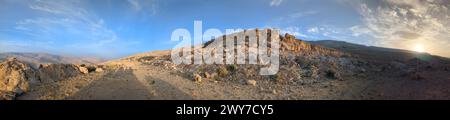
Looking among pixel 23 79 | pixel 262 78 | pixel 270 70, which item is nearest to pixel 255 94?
pixel 262 78

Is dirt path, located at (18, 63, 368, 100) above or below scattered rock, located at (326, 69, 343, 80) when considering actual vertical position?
below

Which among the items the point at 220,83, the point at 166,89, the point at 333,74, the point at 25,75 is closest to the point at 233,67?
the point at 220,83

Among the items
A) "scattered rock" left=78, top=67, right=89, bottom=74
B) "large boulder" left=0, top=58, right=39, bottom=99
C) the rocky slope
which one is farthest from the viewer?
"scattered rock" left=78, top=67, right=89, bottom=74

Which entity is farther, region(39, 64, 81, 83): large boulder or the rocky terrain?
region(39, 64, 81, 83): large boulder

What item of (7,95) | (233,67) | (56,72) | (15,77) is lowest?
(7,95)

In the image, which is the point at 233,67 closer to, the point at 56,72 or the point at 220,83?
the point at 220,83

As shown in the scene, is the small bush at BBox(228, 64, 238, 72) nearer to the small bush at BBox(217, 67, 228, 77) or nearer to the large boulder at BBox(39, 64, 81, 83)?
the small bush at BBox(217, 67, 228, 77)

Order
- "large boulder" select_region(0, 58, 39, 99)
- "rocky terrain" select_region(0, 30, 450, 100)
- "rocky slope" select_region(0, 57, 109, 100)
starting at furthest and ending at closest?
1. "rocky slope" select_region(0, 57, 109, 100)
2. "large boulder" select_region(0, 58, 39, 99)
3. "rocky terrain" select_region(0, 30, 450, 100)

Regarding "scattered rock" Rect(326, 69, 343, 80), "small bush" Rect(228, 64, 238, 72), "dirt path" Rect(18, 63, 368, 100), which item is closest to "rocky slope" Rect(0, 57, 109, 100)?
"dirt path" Rect(18, 63, 368, 100)

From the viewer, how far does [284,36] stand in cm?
2830

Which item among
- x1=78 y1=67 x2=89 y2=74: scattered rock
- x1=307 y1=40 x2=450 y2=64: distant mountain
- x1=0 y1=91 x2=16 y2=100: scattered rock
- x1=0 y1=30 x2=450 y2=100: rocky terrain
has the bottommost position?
x1=0 y1=91 x2=16 y2=100: scattered rock

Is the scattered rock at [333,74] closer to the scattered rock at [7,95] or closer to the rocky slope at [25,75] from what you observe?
the rocky slope at [25,75]

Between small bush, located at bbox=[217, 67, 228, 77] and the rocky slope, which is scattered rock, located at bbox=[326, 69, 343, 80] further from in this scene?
the rocky slope
